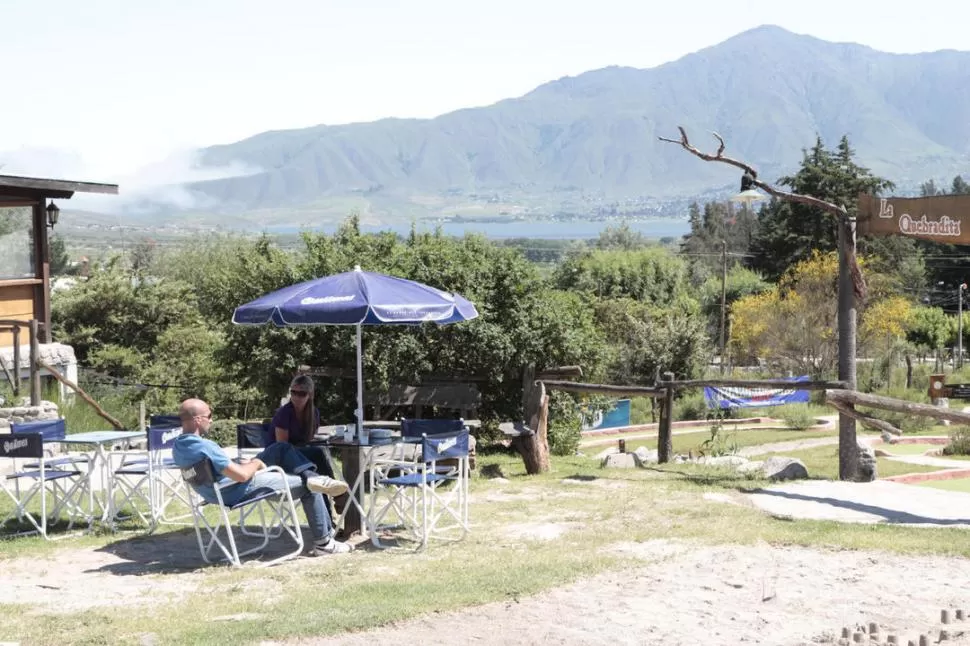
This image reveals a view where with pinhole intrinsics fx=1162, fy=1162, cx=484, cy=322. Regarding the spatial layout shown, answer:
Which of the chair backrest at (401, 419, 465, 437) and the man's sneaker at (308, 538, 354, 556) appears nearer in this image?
the man's sneaker at (308, 538, 354, 556)

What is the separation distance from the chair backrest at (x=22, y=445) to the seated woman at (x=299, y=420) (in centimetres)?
184

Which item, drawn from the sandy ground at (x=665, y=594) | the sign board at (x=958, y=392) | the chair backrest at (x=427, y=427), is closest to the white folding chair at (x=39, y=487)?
the sandy ground at (x=665, y=594)

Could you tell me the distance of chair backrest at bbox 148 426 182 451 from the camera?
9.34 meters

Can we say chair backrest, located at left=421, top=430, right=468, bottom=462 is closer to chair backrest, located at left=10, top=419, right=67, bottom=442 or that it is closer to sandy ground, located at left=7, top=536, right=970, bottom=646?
sandy ground, located at left=7, top=536, right=970, bottom=646

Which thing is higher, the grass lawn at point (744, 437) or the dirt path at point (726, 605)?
the dirt path at point (726, 605)

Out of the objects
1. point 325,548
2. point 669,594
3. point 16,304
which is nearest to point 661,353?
point 16,304

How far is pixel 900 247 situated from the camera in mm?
66500

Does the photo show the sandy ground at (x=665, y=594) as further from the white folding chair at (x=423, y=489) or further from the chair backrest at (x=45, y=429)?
the chair backrest at (x=45, y=429)

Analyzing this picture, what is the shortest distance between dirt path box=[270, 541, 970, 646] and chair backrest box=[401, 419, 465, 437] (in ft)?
6.14

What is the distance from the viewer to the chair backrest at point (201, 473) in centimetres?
806

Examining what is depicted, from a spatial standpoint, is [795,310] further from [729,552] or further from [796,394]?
[729,552]

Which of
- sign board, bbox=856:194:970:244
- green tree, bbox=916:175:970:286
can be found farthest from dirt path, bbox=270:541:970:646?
green tree, bbox=916:175:970:286

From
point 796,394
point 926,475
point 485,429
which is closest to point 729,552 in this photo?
point 926,475

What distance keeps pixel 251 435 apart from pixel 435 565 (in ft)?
7.54
